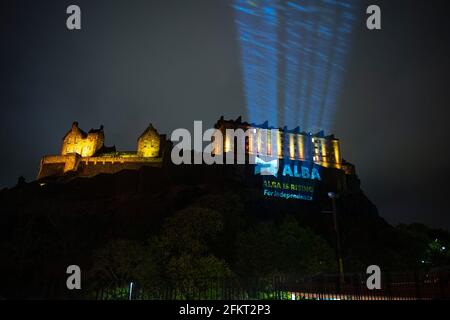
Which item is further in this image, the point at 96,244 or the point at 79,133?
the point at 79,133

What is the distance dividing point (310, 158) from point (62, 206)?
2398 inches

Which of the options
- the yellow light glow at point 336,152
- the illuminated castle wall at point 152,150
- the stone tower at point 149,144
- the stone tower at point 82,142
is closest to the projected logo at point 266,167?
the illuminated castle wall at point 152,150

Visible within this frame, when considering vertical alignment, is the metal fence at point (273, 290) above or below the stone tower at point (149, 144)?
below

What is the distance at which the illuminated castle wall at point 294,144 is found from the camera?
89213 millimetres

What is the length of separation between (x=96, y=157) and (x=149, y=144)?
13.1 meters

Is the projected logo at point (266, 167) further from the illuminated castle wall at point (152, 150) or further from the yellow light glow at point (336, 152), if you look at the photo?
the yellow light glow at point (336, 152)

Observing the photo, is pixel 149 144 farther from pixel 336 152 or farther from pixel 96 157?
pixel 336 152

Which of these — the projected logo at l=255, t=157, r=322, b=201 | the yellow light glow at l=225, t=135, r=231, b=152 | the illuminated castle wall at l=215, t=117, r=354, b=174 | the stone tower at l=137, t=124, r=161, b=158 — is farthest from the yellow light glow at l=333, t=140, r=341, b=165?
the stone tower at l=137, t=124, r=161, b=158

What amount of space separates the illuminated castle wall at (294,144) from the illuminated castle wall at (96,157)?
662 inches

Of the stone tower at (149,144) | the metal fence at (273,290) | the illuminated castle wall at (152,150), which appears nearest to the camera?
the metal fence at (273,290)

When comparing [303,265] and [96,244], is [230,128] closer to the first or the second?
[96,244]

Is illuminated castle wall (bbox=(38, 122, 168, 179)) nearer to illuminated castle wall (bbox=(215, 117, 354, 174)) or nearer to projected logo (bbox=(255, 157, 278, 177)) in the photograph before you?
illuminated castle wall (bbox=(215, 117, 354, 174))
